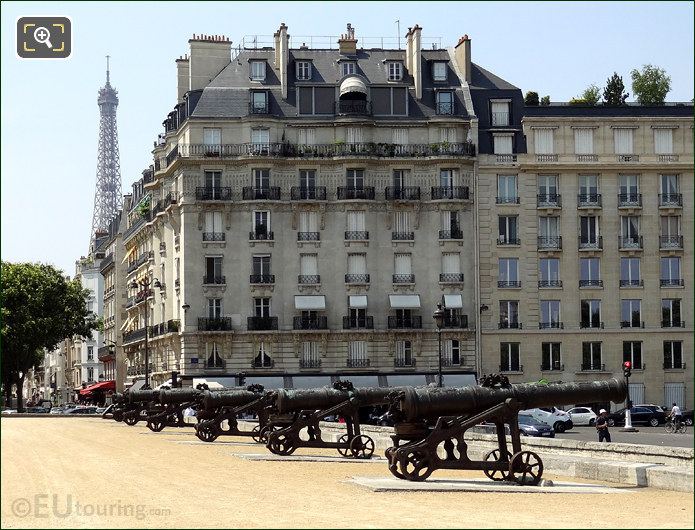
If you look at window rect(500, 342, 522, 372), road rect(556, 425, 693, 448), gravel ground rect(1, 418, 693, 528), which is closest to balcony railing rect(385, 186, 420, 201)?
window rect(500, 342, 522, 372)

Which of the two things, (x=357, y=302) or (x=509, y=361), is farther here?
(x=509, y=361)

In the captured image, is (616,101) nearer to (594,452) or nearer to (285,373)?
(285,373)

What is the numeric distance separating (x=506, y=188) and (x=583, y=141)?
211 inches

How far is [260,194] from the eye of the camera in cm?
7894

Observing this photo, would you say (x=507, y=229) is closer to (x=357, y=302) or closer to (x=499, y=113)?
(x=499, y=113)

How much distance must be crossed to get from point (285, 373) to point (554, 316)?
16440mm

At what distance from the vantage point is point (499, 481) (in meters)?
25.9

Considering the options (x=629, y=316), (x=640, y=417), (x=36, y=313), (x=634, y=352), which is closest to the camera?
(x=640, y=417)

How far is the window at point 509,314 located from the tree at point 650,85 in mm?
22269

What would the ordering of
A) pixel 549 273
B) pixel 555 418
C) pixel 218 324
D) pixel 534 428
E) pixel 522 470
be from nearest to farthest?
pixel 522 470 < pixel 534 428 < pixel 555 418 < pixel 218 324 < pixel 549 273

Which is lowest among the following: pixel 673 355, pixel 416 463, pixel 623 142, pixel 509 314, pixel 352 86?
pixel 416 463

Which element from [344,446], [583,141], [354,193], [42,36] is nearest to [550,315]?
[583,141]


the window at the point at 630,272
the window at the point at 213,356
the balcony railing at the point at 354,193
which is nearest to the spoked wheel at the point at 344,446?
the window at the point at 213,356

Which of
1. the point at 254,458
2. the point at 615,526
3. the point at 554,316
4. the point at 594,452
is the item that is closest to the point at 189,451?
the point at 254,458
